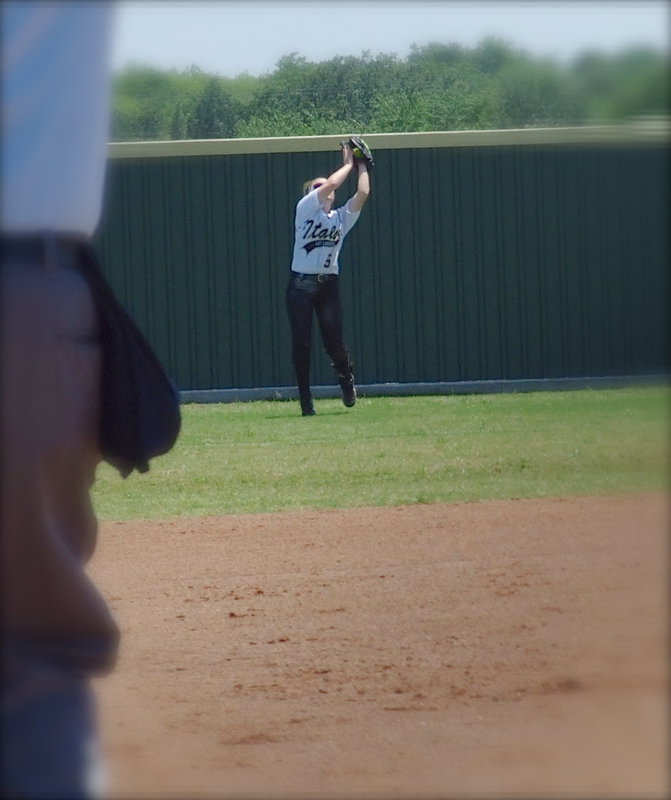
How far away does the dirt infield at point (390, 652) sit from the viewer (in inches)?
41.9

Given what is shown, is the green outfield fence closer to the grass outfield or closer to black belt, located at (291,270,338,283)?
the grass outfield

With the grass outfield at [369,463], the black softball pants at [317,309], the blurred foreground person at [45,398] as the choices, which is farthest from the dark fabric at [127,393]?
the black softball pants at [317,309]

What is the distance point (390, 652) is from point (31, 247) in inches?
123

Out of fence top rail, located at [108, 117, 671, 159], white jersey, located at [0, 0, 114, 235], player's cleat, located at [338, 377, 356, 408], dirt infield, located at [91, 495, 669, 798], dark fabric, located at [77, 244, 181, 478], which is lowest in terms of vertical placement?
player's cleat, located at [338, 377, 356, 408]

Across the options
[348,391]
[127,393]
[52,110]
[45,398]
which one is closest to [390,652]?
[127,393]

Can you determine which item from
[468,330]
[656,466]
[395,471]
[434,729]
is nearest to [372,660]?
[434,729]

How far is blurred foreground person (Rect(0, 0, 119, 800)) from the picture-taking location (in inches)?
49.6

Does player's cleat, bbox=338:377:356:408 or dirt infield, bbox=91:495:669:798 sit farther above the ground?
dirt infield, bbox=91:495:669:798

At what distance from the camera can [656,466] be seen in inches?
42.9

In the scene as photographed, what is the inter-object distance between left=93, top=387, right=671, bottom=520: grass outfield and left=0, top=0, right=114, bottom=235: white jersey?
409cm

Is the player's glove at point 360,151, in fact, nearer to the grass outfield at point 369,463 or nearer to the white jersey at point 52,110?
the grass outfield at point 369,463

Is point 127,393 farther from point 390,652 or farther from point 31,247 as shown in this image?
point 390,652

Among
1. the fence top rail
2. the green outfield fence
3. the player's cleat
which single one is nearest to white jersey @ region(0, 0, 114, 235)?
the player's cleat

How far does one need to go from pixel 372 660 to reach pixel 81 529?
9.38 ft
